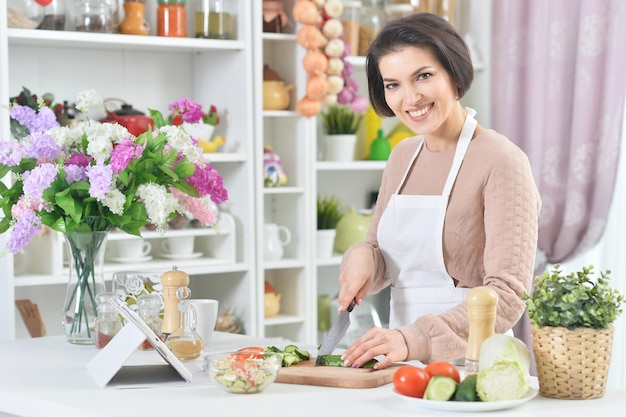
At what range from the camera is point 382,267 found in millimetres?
2535

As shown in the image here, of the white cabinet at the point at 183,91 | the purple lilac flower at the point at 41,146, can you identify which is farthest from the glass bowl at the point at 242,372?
the white cabinet at the point at 183,91

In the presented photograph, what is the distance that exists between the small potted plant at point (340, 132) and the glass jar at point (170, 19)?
2.40 feet

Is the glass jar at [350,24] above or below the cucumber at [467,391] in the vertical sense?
above

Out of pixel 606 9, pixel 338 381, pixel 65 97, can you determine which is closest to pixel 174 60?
pixel 65 97

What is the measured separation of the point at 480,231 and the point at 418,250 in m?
0.17

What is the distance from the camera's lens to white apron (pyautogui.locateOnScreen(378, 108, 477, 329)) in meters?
2.40

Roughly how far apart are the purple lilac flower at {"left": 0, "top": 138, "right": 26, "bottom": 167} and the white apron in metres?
0.88

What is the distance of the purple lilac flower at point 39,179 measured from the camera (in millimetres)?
2293

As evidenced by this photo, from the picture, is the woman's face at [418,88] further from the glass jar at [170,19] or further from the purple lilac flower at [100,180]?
the glass jar at [170,19]

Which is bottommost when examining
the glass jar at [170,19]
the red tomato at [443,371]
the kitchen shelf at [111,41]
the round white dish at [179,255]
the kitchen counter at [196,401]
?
the kitchen counter at [196,401]

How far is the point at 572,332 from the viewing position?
5.68ft

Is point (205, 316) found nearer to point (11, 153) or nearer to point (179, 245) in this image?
point (11, 153)

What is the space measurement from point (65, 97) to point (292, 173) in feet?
2.99

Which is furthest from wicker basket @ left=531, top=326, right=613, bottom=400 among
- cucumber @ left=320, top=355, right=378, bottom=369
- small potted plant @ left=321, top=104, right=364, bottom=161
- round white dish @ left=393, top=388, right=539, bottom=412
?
small potted plant @ left=321, top=104, right=364, bottom=161
